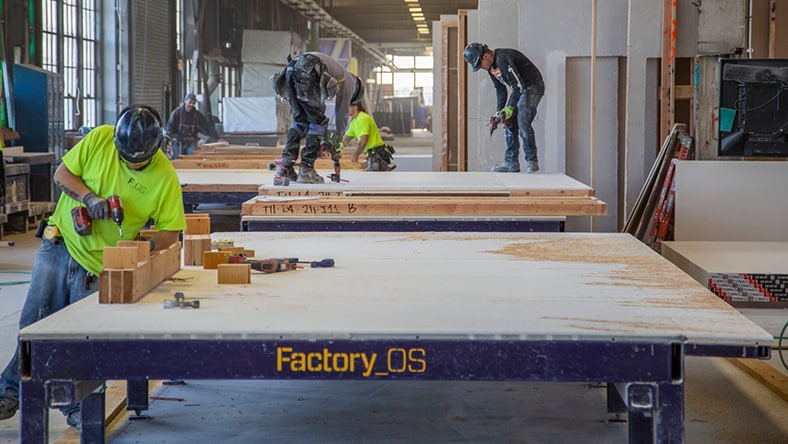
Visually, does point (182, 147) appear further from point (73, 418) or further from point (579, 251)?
point (579, 251)

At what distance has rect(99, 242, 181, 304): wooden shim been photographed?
11.6ft

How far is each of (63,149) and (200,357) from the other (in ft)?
42.6

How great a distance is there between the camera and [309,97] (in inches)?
324

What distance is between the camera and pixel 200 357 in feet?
10.2

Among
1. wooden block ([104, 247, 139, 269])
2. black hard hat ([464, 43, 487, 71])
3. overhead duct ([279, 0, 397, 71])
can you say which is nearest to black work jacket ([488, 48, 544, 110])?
black hard hat ([464, 43, 487, 71])

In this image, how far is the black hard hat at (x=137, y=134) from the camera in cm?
438

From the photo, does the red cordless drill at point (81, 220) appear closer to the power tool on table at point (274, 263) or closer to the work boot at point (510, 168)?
the power tool on table at point (274, 263)

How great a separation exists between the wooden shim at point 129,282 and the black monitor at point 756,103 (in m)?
6.76

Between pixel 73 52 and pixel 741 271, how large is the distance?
13991 mm

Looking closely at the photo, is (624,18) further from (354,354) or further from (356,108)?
(354,354)

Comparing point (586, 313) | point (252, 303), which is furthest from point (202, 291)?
point (586, 313)

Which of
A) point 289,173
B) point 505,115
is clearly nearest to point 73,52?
point 505,115

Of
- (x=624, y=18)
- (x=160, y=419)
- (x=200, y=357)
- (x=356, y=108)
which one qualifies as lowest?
(x=160, y=419)

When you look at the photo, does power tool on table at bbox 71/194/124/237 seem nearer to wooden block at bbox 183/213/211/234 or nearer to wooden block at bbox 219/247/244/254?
wooden block at bbox 183/213/211/234
